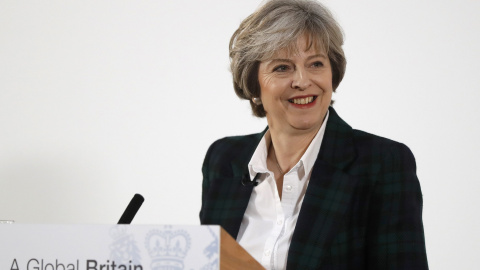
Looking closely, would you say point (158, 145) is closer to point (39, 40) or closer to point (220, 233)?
point (39, 40)

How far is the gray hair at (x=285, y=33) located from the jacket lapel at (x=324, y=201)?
220 mm

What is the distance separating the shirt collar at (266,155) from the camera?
1651 mm

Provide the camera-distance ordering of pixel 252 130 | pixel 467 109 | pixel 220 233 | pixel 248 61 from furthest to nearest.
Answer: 1. pixel 252 130
2. pixel 467 109
3. pixel 248 61
4. pixel 220 233

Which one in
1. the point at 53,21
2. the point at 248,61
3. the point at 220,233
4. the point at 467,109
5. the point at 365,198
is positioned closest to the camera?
the point at 220,233

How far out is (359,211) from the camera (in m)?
1.55

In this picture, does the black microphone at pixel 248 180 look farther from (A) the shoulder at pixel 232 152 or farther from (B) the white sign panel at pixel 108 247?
(B) the white sign panel at pixel 108 247

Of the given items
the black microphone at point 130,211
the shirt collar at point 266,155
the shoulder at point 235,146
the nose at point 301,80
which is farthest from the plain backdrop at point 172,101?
the black microphone at point 130,211

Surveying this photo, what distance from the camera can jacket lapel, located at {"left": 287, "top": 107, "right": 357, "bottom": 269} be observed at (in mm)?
1517

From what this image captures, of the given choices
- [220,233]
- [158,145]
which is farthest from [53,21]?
[220,233]

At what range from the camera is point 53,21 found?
2619mm

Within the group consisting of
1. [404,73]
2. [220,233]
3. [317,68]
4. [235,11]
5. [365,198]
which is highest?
[235,11]

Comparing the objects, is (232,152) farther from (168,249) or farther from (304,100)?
(168,249)

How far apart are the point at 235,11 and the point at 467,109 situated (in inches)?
34.7

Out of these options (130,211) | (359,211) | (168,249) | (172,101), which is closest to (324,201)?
(359,211)
